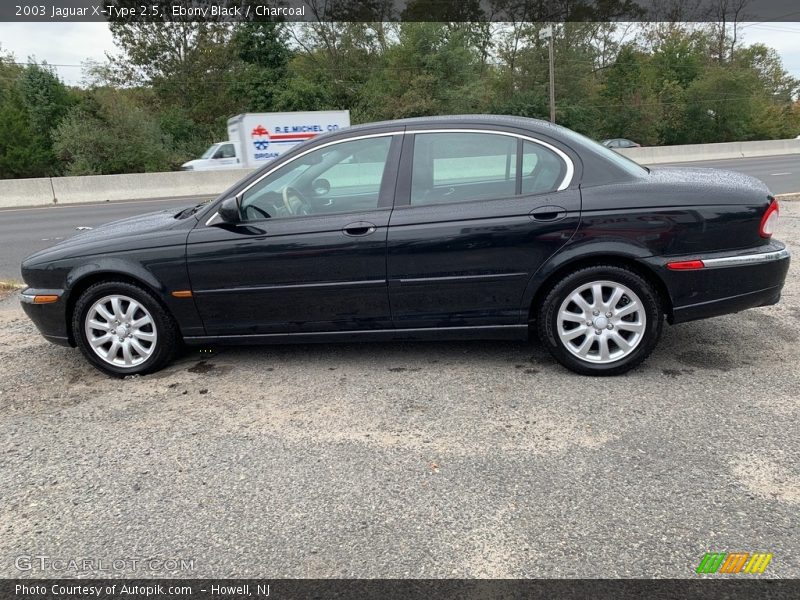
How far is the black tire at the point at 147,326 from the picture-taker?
4.14 metres

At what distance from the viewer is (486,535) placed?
246 cm

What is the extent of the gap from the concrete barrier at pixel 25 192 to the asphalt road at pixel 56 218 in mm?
1448

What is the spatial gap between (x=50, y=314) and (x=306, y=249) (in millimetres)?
1887

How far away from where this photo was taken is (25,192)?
19.0m

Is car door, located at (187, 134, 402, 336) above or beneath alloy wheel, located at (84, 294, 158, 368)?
above

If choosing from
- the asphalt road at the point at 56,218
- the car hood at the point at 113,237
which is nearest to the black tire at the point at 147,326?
the car hood at the point at 113,237

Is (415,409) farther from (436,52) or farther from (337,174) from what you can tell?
(436,52)

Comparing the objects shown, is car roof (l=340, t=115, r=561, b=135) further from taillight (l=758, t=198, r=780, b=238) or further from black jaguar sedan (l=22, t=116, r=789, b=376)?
taillight (l=758, t=198, r=780, b=238)

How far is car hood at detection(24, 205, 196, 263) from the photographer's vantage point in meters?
4.15

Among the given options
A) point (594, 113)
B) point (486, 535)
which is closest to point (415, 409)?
point (486, 535)

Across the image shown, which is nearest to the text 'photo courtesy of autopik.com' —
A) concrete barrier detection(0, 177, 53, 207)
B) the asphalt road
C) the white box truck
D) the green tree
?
the asphalt road

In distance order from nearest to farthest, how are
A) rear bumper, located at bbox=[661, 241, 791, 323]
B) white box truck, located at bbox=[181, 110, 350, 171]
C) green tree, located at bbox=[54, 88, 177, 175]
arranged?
rear bumper, located at bbox=[661, 241, 791, 323]
white box truck, located at bbox=[181, 110, 350, 171]
green tree, located at bbox=[54, 88, 177, 175]

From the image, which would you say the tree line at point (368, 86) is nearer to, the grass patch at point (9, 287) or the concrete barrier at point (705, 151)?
the concrete barrier at point (705, 151)

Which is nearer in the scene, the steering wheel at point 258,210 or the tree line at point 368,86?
the steering wheel at point 258,210
